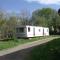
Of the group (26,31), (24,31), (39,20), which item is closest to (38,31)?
(24,31)

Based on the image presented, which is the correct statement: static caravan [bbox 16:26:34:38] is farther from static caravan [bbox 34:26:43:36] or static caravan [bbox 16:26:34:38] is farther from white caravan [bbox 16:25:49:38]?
static caravan [bbox 34:26:43:36]

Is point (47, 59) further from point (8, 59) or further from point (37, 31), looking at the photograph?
point (37, 31)

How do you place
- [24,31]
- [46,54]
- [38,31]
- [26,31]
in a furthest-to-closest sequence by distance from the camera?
[38,31]
[24,31]
[26,31]
[46,54]

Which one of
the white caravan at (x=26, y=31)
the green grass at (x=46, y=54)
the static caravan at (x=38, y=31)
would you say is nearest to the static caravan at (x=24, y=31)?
the white caravan at (x=26, y=31)

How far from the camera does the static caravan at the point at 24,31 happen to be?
47094mm

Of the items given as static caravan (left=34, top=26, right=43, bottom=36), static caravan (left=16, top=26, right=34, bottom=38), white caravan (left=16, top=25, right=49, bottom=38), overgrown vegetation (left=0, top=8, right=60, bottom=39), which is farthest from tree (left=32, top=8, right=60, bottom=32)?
static caravan (left=16, top=26, right=34, bottom=38)

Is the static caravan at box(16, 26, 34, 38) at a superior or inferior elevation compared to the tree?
inferior

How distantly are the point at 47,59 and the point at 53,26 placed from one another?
257 ft

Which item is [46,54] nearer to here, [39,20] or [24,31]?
[24,31]

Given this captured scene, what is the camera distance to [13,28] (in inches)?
2072

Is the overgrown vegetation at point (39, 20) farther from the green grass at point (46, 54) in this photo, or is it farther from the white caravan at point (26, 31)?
the green grass at point (46, 54)

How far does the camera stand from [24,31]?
47312mm

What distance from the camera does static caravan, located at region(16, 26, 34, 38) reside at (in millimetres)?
47094

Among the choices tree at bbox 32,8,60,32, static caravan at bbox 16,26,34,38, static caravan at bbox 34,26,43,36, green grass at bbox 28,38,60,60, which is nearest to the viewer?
green grass at bbox 28,38,60,60
